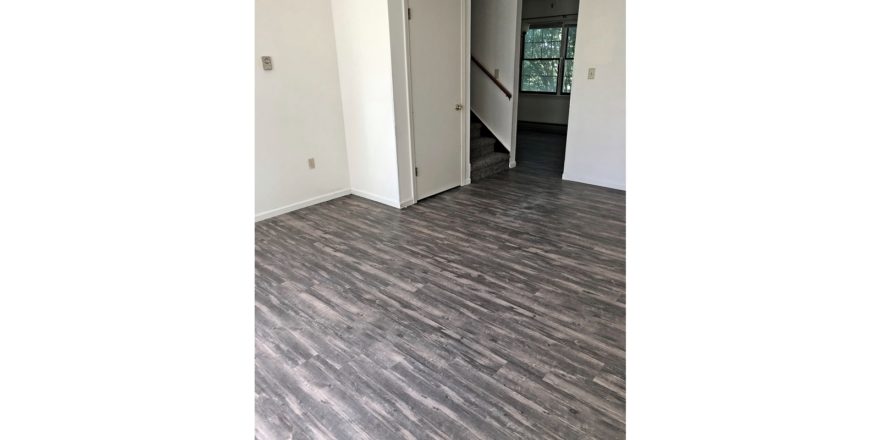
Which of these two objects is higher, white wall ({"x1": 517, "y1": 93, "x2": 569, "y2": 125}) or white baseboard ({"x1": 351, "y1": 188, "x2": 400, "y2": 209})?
white wall ({"x1": 517, "y1": 93, "x2": 569, "y2": 125})

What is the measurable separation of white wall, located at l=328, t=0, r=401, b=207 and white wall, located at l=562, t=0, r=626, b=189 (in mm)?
2065

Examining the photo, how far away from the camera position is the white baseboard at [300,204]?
3887 mm

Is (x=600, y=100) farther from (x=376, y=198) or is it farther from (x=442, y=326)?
(x=442, y=326)

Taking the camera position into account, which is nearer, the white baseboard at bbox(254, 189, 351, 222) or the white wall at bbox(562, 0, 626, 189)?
the white baseboard at bbox(254, 189, 351, 222)

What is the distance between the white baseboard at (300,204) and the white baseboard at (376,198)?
0.11 m

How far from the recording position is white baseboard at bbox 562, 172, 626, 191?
15.1ft

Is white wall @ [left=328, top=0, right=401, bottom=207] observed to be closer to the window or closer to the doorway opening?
the doorway opening

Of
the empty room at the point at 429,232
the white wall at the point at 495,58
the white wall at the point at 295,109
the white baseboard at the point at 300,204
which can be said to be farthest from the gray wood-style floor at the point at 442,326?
the white wall at the point at 495,58

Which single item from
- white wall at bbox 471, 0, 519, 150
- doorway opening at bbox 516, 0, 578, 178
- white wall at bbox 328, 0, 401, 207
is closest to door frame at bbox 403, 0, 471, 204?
white wall at bbox 328, 0, 401, 207

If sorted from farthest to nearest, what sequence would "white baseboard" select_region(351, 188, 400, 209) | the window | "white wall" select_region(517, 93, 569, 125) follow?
"white wall" select_region(517, 93, 569, 125) < the window < "white baseboard" select_region(351, 188, 400, 209)
